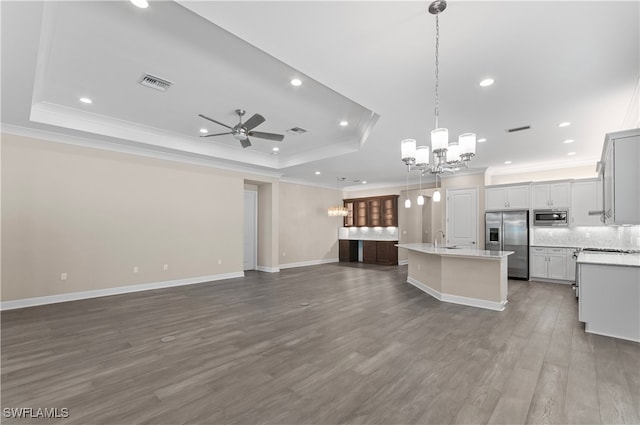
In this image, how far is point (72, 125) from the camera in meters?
4.93

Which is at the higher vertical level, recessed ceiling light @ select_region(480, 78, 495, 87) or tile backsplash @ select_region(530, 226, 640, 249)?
recessed ceiling light @ select_region(480, 78, 495, 87)

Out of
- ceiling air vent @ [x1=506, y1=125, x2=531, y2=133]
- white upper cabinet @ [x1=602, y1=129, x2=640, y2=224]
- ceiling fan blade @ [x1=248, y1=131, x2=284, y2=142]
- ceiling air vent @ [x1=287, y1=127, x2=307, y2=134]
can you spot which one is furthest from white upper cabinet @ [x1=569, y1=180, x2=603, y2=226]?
ceiling fan blade @ [x1=248, y1=131, x2=284, y2=142]

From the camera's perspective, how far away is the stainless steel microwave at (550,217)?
7031 millimetres

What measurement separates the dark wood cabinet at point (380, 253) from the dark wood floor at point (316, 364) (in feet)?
17.3

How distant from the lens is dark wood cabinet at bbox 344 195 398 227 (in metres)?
10.5

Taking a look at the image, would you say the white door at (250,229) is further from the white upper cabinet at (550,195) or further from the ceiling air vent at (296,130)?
the white upper cabinet at (550,195)

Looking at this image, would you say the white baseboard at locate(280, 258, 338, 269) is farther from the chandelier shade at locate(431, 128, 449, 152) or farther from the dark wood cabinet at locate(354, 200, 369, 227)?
the chandelier shade at locate(431, 128, 449, 152)

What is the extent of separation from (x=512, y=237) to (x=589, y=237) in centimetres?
156

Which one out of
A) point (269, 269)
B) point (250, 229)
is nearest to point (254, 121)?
point (250, 229)

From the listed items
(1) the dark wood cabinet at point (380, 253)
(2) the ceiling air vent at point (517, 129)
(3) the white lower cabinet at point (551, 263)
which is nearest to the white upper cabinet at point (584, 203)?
(3) the white lower cabinet at point (551, 263)

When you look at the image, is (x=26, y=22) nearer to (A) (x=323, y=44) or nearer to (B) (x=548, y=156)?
(A) (x=323, y=44)

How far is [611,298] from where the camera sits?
3668 millimetres

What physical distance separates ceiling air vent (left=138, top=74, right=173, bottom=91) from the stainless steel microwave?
8.40 meters

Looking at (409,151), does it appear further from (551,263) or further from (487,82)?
(551,263)
